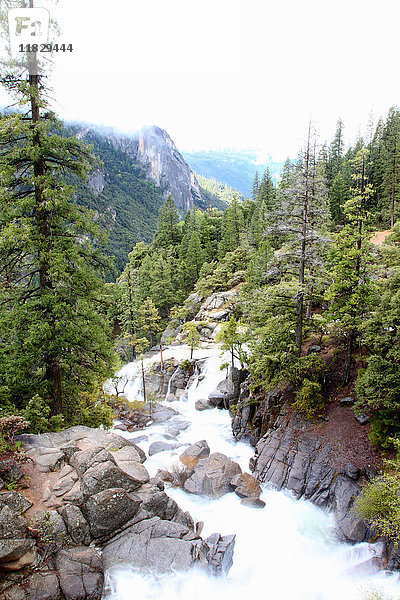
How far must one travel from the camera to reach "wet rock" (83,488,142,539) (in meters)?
8.61

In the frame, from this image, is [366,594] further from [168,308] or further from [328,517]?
[168,308]

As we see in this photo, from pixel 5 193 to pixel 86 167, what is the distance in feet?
9.50

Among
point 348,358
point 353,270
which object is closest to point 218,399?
point 348,358

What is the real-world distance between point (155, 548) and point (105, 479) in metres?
2.48

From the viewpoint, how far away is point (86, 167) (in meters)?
11.5

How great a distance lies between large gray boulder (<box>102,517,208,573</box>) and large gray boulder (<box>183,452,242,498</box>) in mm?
5330

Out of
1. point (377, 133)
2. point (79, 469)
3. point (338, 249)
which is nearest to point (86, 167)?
point (79, 469)

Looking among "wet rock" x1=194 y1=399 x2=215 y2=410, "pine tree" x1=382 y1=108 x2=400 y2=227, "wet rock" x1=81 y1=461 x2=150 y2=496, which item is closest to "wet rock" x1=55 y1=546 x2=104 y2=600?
"wet rock" x1=81 y1=461 x2=150 y2=496

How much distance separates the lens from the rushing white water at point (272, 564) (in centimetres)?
889

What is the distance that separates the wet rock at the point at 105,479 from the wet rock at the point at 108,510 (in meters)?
0.17

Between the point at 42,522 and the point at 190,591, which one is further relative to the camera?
the point at 190,591

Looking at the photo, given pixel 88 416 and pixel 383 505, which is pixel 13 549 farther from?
pixel 383 505

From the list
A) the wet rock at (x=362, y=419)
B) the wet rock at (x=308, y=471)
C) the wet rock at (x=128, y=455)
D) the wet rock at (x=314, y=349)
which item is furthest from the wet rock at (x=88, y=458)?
the wet rock at (x=314, y=349)

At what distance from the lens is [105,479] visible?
9.16 metres
